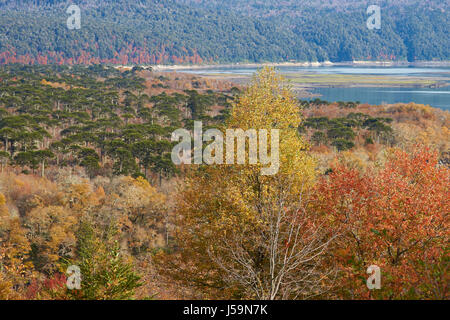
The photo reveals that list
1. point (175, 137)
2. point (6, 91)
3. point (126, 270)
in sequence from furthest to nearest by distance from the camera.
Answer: point (6, 91), point (175, 137), point (126, 270)

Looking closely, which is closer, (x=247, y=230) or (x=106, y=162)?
(x=247, y=230)

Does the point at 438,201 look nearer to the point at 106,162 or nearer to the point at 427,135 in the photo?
the point at 106,162

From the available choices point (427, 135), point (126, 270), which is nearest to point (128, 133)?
point (427, 135)

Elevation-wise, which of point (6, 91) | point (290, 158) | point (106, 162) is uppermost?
point (6, 91)

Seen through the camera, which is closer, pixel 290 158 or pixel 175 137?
pixel 290 158

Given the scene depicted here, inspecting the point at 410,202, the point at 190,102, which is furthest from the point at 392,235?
the point at 190,102

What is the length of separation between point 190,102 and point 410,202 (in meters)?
117

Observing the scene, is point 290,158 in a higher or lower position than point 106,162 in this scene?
higher

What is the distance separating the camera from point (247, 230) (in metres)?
21.2

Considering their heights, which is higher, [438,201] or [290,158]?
[290,158]

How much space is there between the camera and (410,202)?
18.6m
